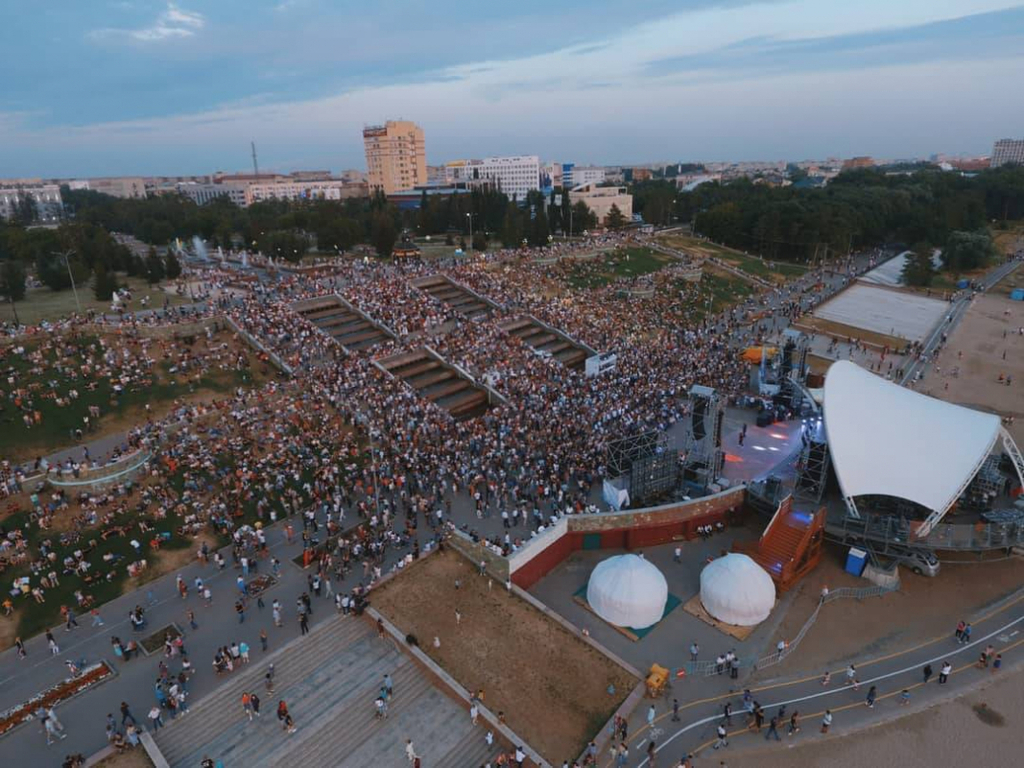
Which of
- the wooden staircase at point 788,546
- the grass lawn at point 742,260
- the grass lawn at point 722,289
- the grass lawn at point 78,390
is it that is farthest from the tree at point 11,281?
the grass lawn at point 742,260

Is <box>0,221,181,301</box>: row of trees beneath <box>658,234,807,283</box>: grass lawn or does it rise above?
above

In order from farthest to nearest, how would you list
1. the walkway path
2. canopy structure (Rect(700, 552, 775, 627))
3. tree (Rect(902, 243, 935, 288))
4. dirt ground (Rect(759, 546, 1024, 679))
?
tree (Rect(902, 243, 935, 288)), canopy structure (Rect(700, 552, 775, 627)), dirt ground (Rect(759, 546, 1024, 679)), the walkway path

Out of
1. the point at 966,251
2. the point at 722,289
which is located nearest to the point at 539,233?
the point at 722,289

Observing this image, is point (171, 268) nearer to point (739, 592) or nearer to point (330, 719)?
point (330, 719)

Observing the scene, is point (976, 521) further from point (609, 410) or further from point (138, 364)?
point (138, 364)

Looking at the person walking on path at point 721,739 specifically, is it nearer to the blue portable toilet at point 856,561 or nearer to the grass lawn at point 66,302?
the blue portable toilet at point 856,561

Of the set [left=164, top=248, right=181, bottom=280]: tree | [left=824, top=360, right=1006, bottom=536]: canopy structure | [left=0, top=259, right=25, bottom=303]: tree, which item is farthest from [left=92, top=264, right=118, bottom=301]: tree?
[left=824, top=360, right=1006, bottom=536]: canopy structure

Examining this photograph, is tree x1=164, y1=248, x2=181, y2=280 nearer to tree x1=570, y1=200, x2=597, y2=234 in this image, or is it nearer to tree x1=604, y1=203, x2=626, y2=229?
tree x1=570, y1=200, x2=597, y2=234

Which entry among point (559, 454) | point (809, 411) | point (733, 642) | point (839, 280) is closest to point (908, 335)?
point (839, 280)
